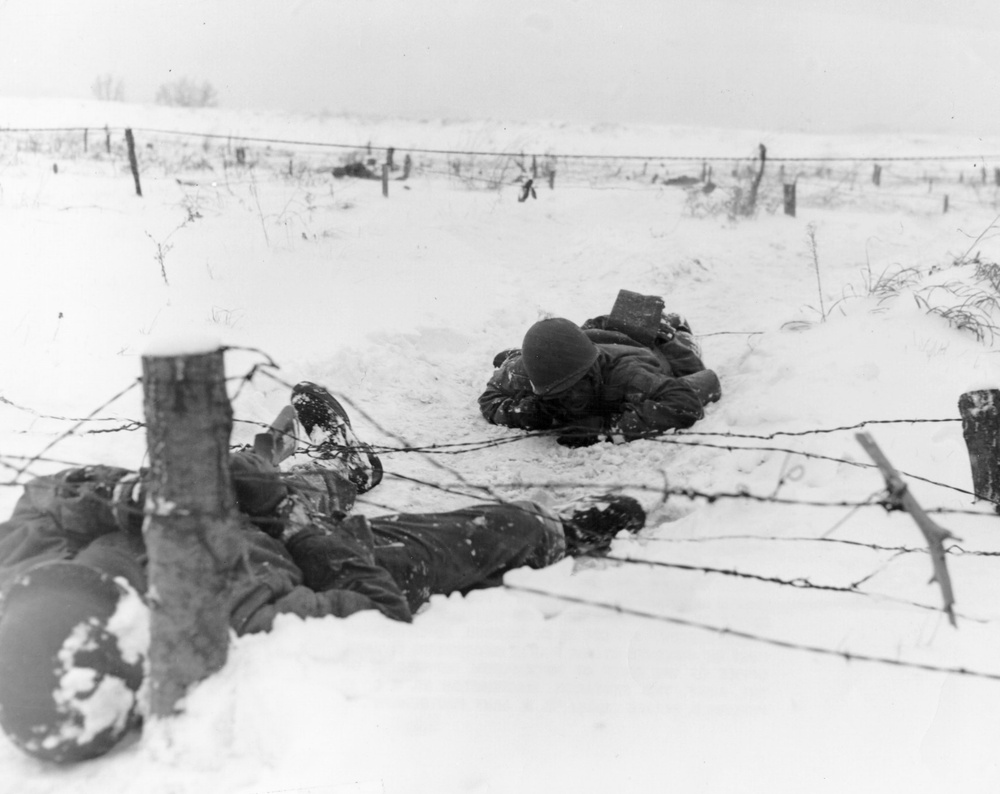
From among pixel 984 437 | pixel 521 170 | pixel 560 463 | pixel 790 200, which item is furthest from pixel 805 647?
Result: pixel 521 170

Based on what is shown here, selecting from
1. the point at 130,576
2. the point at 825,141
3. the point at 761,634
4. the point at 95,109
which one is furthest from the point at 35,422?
the point at 825,141

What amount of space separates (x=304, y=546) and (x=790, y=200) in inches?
390

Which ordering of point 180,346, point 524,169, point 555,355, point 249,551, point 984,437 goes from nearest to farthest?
1. point 180,346
2. point 249,551
3. point 984,437
4. point 555,355
5. point 524,169

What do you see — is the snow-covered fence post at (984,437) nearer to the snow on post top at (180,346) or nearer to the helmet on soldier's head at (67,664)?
the snow on post top at (180,346)

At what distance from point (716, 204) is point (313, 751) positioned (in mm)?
10172

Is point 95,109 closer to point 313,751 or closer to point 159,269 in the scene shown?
point 159,269

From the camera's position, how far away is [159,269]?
5.92 metres

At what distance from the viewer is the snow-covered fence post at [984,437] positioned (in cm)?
283

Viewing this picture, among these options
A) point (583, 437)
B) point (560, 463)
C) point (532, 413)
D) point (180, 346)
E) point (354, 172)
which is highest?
point (354, 172)

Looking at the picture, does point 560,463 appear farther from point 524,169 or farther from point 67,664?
point 524,169

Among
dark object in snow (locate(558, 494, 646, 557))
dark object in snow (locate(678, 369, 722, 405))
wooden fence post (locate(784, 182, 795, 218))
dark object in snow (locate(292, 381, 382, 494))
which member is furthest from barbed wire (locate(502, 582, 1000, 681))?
wooden fence post (locate(784, 182, 795, 218))

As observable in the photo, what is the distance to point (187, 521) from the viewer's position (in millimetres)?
1563

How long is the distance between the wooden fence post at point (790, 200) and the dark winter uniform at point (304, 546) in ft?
29.5

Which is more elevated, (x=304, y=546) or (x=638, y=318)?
(x=638, y=318)
